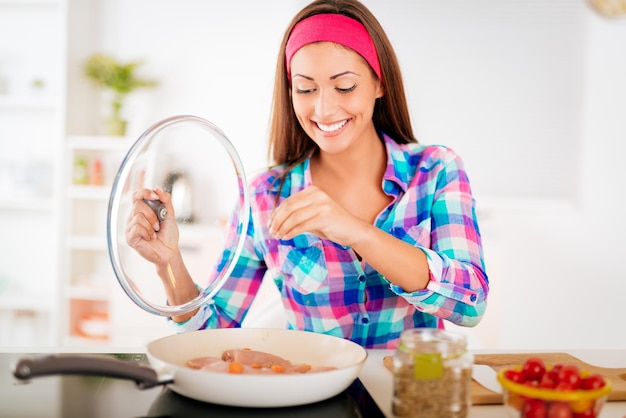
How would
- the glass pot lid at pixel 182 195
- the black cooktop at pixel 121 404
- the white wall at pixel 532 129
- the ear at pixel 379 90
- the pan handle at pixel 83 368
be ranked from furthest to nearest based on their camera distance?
the white wall at pixel 532 129 → the ear at pixel 379 90 → the glass pot lid at pixel 182 195 → the black cooktop at pixel 121 404 → the pan handle at pixel 83 368

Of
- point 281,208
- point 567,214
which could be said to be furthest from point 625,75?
point 281,208

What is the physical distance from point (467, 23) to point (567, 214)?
3.64 ft

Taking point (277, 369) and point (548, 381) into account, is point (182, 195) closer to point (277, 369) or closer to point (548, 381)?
point (277, 369)

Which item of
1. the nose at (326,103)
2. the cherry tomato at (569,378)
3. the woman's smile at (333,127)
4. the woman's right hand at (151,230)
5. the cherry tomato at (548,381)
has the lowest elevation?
the cherry tomato at (548,381)

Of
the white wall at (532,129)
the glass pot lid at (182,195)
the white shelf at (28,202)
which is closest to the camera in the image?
the glass pot lid at (182,195)

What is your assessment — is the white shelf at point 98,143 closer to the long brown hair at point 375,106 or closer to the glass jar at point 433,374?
the long brown hair at point 375,106

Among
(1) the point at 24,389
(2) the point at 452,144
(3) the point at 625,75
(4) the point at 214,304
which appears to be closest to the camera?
(1) the point at 24,389

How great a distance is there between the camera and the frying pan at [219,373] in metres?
0.82

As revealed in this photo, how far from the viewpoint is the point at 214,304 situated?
155cm

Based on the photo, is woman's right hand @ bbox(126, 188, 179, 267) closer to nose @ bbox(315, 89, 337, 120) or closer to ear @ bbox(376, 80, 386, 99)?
nose @ bbox(315, 89, 337, 120)

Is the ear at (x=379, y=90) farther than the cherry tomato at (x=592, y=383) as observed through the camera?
Yes

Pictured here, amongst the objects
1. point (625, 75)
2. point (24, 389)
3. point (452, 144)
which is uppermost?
point (625, 75)

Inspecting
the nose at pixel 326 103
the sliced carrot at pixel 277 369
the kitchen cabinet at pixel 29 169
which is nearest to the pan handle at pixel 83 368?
the sliced carrot at pixel 277 369

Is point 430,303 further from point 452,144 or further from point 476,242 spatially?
point 452,144
